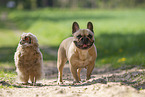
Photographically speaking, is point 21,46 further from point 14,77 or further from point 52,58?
point 52,58

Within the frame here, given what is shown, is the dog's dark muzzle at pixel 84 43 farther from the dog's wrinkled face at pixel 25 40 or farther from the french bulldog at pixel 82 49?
the dog's wrinkled face at pixel 25 40

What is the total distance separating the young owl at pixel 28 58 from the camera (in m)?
7.17

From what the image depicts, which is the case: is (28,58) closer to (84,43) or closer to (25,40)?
(25,40)

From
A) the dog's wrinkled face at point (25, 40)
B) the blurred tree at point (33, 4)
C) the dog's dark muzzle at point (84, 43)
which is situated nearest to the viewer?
the dog's dark muzzle at point (84, 43)

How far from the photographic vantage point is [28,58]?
7.24m

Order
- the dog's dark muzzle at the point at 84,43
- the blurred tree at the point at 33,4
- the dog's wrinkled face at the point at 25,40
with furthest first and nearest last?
1. the blurred tree at the point at 33,4
2. the dog's wrinkled face at the point at 25,40
3. the dog's dark muzzle at the point at 84,43

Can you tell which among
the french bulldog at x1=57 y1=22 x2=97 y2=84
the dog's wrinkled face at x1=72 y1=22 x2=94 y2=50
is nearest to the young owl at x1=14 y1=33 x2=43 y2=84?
the french bulldog at x1=57 y1=22 x2=97 y2=84

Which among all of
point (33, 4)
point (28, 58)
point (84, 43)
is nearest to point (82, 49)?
point (84, 43)

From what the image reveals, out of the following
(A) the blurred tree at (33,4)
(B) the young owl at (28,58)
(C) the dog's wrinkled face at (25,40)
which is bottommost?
(B) the young owl at (28,58)

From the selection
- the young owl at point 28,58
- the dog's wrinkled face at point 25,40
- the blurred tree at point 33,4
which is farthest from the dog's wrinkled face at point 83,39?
the blurred tree at point 33,4

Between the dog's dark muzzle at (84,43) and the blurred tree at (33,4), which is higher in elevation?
the blurred tree at (33,4)

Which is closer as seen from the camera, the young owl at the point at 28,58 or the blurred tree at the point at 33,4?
the young owl at the point at 28,58

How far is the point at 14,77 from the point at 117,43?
401 inches

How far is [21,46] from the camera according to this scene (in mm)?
7195
